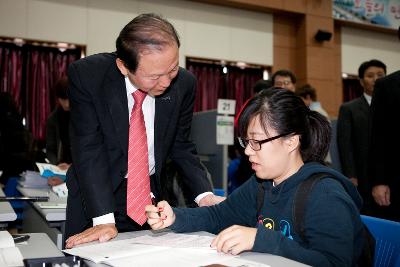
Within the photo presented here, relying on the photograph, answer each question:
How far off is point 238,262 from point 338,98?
265 inches

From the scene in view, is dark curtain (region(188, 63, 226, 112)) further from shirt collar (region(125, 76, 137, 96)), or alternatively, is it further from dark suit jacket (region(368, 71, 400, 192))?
shirt collar (region(125, 76, 137, 96))

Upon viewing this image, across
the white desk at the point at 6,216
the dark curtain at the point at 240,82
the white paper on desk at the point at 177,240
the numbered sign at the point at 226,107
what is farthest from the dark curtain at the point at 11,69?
the white paper on desk at the point at 177,240

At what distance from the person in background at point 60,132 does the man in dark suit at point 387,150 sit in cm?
225

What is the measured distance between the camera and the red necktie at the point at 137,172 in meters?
1.43

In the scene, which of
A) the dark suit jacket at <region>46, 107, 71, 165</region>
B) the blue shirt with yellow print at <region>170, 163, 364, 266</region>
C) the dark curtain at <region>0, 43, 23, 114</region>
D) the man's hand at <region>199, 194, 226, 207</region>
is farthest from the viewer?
the dark curtain at <region>0, 43, 23, 114</region>

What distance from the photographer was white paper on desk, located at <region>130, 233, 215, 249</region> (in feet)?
3.70

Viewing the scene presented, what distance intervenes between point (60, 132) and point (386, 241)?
2833 millimetres

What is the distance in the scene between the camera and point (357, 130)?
318 centimetres

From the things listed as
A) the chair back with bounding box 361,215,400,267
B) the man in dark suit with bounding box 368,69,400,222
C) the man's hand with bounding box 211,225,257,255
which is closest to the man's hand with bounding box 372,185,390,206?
the man in dark suit with bounding box 368,69,400,222

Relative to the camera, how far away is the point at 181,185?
238 centimetres

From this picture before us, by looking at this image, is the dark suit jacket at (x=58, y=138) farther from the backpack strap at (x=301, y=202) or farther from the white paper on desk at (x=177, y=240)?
the backpack strap at (x=301, y=202)

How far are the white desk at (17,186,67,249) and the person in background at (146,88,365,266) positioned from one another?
0.74 m

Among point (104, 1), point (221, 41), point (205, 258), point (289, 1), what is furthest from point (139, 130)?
point (289, 1)

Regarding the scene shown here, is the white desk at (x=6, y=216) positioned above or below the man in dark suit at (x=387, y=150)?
below
